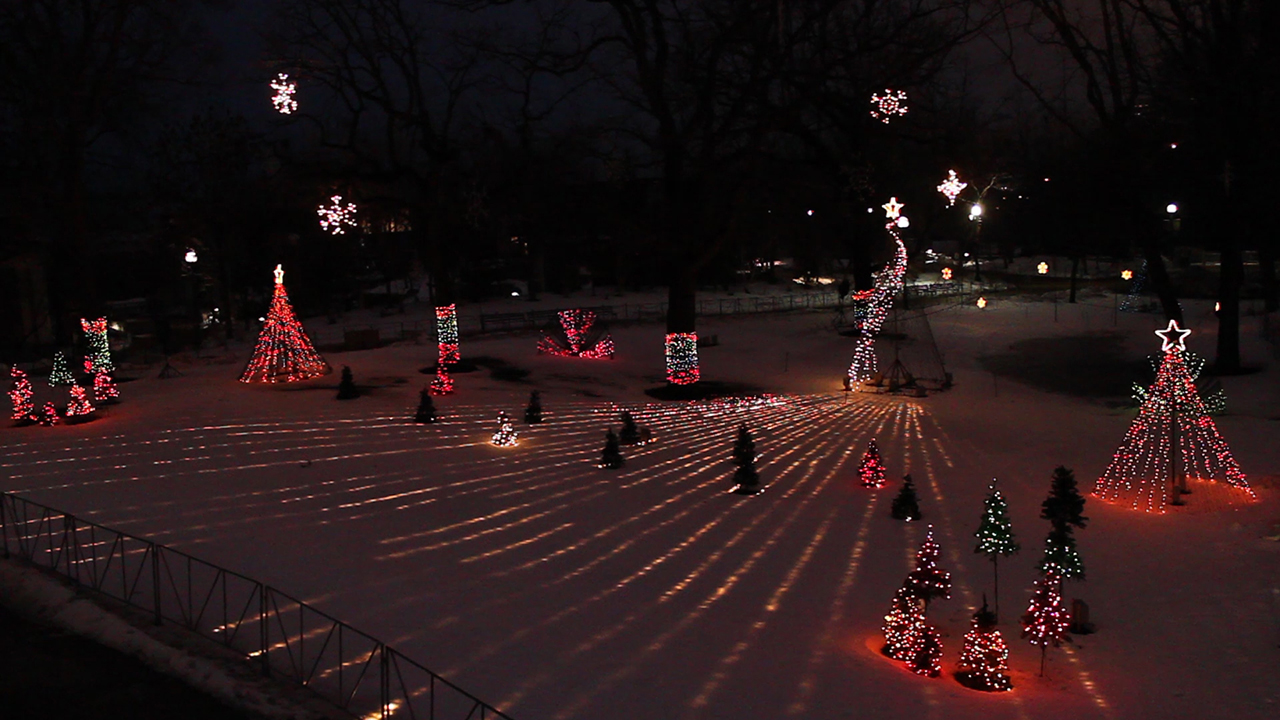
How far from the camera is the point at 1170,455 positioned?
51.4ft

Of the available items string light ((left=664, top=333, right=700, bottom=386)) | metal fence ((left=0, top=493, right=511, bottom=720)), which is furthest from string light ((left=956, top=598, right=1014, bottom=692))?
string light ((left=664, top=333, right=700, bottom=386))

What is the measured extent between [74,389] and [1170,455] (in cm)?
2033

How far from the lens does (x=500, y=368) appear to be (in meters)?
27.1

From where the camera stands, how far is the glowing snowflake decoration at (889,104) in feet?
79.4

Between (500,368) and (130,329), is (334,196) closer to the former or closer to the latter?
(500,368)

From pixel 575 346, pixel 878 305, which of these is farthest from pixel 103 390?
pixel 878 305

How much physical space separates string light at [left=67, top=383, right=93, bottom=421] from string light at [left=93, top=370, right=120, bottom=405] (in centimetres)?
132

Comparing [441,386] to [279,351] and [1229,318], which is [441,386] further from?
[1229,318]

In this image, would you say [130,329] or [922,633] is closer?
[922,633]

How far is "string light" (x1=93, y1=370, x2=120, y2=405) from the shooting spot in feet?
66.5

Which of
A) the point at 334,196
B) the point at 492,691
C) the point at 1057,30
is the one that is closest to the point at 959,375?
the point at 1057,30

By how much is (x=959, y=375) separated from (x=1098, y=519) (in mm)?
16760

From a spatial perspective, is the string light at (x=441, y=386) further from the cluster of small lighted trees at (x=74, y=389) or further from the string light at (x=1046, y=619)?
the string light at (x=1046, y=619)

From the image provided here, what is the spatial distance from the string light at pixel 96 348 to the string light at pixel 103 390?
0.65ft
